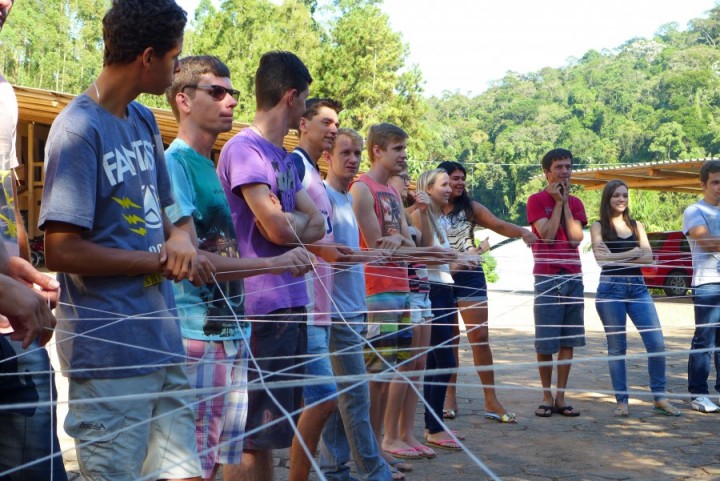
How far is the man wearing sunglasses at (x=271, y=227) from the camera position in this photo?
3.38 m

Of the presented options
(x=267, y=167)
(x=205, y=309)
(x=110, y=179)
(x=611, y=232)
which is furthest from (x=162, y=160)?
(x=611, y=232)

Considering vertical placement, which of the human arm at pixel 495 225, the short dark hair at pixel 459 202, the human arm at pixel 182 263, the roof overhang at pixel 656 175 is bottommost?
the human arm at pixel 182 263

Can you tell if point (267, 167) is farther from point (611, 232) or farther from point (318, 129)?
point (611, 232)

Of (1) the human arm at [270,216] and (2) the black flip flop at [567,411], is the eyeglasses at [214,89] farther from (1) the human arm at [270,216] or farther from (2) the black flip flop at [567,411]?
(2) the black flip flop at [567,411]

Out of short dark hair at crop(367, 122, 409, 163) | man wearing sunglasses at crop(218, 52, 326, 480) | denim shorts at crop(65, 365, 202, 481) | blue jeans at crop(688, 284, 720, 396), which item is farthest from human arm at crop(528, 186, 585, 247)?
denim shorts at crop(65, 365, 202, 481)

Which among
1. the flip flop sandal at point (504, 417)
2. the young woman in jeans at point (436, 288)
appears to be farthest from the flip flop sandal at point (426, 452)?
the flip flop sandal at point (504, 417)

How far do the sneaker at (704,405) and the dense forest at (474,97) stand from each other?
86.0 feet

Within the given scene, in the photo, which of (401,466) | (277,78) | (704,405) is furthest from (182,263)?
(704,405)

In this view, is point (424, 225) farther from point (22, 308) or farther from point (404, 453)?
point (22, 308)

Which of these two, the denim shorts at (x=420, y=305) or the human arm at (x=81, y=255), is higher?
the human arm at (x=81, y=255)

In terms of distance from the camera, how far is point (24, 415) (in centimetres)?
250

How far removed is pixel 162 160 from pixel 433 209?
12.0ft

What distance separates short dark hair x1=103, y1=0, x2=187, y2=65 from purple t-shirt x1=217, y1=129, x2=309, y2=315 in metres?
1.06

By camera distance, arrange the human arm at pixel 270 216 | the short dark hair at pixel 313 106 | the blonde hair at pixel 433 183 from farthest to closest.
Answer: the blonde hair at pixel 433 183
the short dark hair at pixel 313 106
the human arm at pixel 270 216
